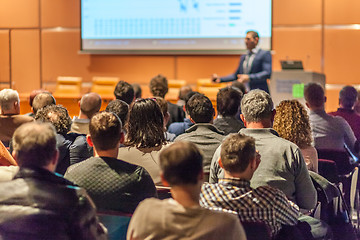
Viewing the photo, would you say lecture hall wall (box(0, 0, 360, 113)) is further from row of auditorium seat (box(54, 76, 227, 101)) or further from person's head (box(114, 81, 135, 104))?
person's head (box(114, 81, 135, 104))

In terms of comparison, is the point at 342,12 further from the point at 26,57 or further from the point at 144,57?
the point at 26,57

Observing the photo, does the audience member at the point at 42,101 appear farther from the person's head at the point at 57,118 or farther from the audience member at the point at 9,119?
the person's head at the point at 57,118

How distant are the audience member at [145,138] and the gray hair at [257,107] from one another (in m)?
0.55

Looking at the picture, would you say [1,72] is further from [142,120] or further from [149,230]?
[149,230]

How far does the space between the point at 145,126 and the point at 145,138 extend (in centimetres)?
9

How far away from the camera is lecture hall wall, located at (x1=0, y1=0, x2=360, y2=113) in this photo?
8.80 metres

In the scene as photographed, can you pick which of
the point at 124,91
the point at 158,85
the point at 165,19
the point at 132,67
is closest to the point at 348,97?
the point at 158,85

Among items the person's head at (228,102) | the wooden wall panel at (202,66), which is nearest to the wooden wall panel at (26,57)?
the wooden wall panel at (202,66)

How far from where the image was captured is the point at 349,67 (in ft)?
28.8

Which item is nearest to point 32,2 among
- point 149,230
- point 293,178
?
point 293,178

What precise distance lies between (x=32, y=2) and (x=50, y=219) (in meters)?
9.01

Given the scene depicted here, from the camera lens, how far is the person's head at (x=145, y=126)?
3197 millimetres

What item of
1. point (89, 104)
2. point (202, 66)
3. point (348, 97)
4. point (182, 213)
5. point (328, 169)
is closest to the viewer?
point (182, 213)

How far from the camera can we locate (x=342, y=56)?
881 cm
